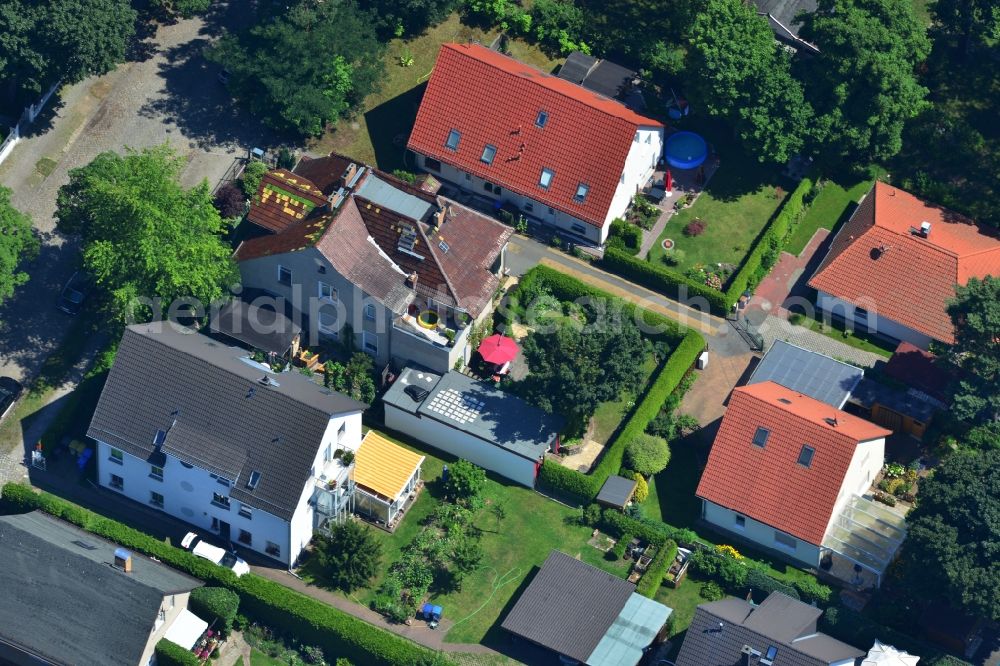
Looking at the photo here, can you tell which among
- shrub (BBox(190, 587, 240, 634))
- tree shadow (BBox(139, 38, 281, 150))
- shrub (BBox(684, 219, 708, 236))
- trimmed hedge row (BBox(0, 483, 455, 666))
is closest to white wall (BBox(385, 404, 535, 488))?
trimmed hedge row (BBox(0, 483, 455, 666))

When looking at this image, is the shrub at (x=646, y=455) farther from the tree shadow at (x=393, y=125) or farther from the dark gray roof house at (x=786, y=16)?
the dark gray roof house at (x=786, y=16)

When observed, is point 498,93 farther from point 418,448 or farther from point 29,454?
point 29,454

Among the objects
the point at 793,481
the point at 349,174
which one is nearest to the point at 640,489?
the point at 793,481

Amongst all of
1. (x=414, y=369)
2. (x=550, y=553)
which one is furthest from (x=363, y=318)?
(x=550, y=553)

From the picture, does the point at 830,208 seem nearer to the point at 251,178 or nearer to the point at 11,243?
the point at 251,178

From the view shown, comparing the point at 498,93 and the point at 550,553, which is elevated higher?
the point at 498,93

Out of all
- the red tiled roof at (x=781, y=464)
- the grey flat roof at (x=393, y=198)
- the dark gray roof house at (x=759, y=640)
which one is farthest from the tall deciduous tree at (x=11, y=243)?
the dark gray roof house at (x=759, y=640)
